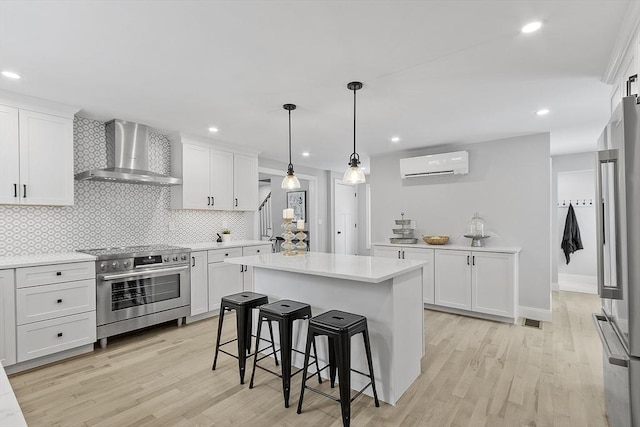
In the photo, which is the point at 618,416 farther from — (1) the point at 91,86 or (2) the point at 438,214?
(1) the point at 91,86

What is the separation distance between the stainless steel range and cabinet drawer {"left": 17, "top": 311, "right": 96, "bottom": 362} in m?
0.11

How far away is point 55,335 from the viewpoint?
2.94 m

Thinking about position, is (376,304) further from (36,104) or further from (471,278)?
(36,104)

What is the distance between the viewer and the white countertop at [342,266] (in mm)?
2139

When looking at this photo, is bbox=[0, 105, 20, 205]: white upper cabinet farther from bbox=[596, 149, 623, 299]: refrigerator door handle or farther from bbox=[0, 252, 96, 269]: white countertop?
bbox=[596, 149, 623, 299]: refrigerator door handle

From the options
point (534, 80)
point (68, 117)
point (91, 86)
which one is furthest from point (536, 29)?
point (68, 117)

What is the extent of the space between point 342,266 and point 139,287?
2371 mm

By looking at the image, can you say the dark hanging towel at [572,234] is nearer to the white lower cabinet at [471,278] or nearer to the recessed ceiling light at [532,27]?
the white lower cabinet at [471,278]

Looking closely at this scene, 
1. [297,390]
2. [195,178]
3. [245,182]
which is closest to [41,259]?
[195,178]

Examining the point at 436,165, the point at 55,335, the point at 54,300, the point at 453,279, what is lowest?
the point at 55,335

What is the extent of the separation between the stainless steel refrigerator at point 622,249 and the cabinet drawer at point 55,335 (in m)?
3.90

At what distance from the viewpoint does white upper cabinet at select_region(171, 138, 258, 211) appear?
169 inches

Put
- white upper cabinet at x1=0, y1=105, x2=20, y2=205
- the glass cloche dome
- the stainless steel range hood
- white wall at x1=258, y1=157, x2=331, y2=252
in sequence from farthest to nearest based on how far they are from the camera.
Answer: white wall at x1=258, y1=157, x2=331, y2=252 → the glass cloche dome → the stainless steel range hood → white upper cabinet at x1=0, y1=105, x2=20, y2=205

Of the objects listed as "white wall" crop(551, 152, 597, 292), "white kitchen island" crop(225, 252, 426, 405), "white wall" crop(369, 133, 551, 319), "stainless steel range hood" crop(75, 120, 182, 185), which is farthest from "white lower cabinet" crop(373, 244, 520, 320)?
"stainless steel range hood" crop(75, 120, 182, 185)
